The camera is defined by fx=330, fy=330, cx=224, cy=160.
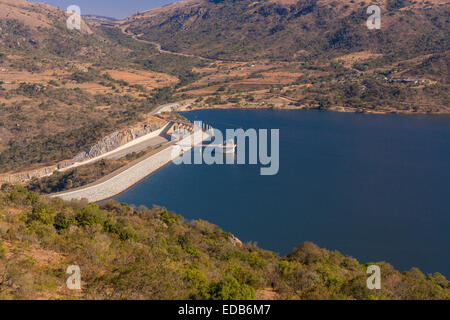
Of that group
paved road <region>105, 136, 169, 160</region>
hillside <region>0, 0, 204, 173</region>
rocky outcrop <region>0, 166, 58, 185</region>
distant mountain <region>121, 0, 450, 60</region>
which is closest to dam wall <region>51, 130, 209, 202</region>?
paved road <region>105, 136, 169, 160</region>

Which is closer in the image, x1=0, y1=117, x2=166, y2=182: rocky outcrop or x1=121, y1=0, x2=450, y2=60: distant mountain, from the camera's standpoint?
x1=0, y1=117, x2=166, y2=182: rocky outcrop

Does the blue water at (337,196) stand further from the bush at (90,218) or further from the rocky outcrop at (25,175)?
the bush at (90,218)

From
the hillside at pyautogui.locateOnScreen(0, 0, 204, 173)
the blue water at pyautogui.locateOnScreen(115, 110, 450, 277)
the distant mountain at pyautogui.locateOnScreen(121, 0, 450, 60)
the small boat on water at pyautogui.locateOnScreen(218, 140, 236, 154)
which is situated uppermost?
the distant mountain at pyautogui.locateOnScreen(121, 0, 450, 60)

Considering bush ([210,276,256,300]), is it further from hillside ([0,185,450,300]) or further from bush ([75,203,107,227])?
bush ([75,203,107,227])

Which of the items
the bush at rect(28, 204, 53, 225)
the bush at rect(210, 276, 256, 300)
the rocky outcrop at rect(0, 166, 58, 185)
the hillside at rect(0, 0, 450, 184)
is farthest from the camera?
the hillside at rect(0, 0, 450, 184)

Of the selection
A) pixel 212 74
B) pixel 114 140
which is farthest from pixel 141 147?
pixel 212 74

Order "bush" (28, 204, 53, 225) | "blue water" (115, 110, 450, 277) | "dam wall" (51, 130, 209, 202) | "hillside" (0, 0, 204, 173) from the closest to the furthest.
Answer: "bush" (28, 204, 53, 225) < "blue water" (115, 110, 450, 277) < "dam wall" (51, 130, 209, 202) < "hillside" (0, 0, 204, 173)

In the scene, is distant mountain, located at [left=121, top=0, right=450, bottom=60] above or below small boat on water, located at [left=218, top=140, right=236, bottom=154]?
above

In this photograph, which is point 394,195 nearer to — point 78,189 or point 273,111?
point 78,189
